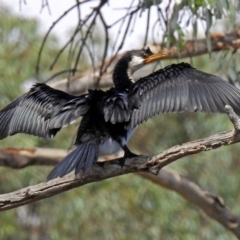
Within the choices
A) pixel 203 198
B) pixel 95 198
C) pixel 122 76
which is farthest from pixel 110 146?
pixel 95 198

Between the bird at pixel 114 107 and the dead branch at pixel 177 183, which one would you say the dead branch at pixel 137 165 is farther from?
the dead branch at pixel 177 183

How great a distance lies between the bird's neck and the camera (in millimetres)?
4043

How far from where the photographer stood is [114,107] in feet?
11.5

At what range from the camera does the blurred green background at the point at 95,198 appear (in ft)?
30.3

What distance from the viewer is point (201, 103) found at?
332 cm

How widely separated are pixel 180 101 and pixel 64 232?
6318 mm

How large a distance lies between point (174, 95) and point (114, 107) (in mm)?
241

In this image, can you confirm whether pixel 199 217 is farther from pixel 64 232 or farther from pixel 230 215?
pixel 230 215

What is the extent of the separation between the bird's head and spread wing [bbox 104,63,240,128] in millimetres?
628

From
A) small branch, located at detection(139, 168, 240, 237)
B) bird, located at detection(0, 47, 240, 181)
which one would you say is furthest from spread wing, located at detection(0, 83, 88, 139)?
small branch, located at detection(139, 168, 240, 237)

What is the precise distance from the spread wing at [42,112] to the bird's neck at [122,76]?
347 millimetres

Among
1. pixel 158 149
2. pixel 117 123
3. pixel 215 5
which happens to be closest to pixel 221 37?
pixel 215 5

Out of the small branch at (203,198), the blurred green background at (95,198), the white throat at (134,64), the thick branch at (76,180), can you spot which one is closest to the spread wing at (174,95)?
the thick branch at (76,180)

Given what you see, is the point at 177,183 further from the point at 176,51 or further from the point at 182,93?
the point at 182,93
